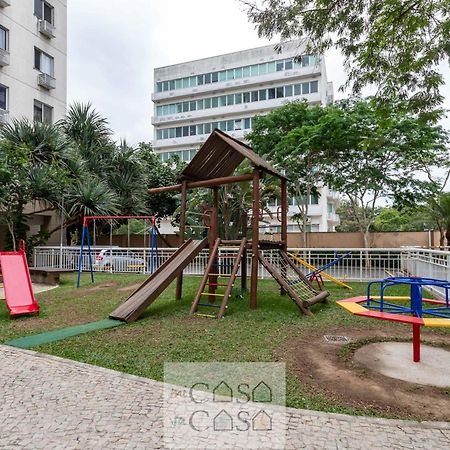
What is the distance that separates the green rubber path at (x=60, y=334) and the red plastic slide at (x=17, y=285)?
1.65 metres

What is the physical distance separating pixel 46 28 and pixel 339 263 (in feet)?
69.8

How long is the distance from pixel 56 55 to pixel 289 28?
70.0 feet

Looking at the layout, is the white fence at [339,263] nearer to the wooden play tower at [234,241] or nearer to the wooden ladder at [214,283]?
the wooden play tower at [234,241]

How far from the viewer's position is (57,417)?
10.6 feet

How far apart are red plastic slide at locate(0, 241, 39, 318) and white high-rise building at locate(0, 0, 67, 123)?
13.9 m

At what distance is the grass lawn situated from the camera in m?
4.55

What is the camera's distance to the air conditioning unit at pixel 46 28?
21.6 m

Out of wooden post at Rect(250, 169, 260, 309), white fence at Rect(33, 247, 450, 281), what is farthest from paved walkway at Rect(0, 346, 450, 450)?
white fence at Rect(33, 247, 450, 281)

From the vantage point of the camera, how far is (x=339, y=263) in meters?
12.8

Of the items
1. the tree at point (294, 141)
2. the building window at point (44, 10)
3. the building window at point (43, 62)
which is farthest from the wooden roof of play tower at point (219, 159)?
the building window at point (44, 10)

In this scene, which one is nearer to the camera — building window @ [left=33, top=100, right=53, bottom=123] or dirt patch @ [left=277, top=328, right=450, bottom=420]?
dirt patch @ [left=277, top=328, right=450, bottom=420]

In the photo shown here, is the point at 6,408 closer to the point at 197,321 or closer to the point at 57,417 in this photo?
the point at 57,417

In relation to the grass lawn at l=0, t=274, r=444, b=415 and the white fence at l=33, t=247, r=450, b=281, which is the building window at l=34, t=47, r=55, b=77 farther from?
the grass lawn at l=0, t=274, r=444, b=415

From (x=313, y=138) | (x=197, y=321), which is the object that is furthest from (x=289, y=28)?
(x=313, y=138)
